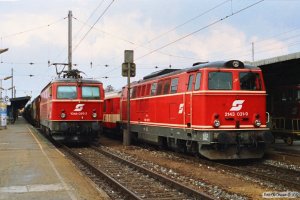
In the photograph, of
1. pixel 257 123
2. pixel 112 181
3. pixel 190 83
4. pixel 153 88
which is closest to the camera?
pixel 112 181

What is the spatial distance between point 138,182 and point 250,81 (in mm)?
5558

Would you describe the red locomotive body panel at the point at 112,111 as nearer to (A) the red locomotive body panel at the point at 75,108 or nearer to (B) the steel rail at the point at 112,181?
(A) the red locomotive body panel at the point at 75,108

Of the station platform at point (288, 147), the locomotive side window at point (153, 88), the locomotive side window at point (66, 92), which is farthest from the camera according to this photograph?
the locomotive side window at point (66, 92)

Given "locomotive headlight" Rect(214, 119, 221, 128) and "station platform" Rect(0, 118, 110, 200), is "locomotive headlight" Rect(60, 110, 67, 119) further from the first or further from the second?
"locomotive headlight" Rect(214, 119, 221, 128)

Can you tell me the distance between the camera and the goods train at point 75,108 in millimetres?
20766

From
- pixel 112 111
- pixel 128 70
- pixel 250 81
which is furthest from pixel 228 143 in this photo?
pixel 112 111

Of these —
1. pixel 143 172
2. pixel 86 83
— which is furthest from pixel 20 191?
pixel 86 83

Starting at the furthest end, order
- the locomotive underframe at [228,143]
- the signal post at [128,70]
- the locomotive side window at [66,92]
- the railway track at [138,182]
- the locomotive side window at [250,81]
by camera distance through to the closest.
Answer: the signal post at [128,70], the locomotive side window at [66,92], the locomotive side window at [250,81], the locomotive underframe at [228,143], the railway track at [138,182]

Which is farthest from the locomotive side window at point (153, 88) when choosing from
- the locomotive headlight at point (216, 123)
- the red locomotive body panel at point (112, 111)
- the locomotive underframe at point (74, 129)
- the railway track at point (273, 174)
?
the red locomotive body panel at point (112, 111)

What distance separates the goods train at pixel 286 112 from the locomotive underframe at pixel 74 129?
8.49 metres

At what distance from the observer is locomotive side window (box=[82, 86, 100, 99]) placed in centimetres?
2120

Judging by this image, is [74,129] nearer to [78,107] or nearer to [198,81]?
[78,107]

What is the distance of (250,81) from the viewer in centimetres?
1457

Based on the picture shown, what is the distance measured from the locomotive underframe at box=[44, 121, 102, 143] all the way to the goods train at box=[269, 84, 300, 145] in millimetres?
8493
